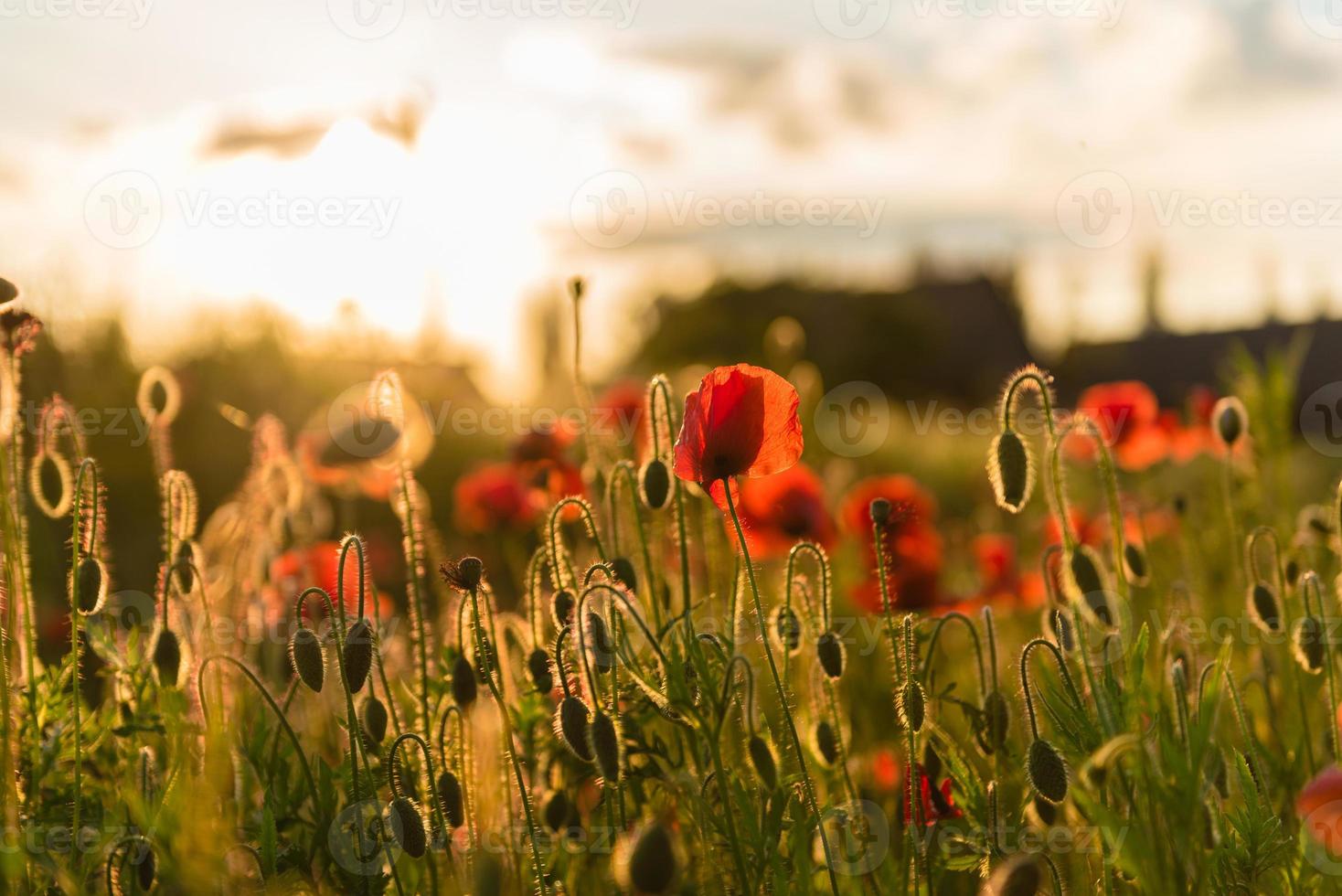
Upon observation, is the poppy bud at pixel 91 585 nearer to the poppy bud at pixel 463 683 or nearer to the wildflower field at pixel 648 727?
the wildflower field at pixel 648 727

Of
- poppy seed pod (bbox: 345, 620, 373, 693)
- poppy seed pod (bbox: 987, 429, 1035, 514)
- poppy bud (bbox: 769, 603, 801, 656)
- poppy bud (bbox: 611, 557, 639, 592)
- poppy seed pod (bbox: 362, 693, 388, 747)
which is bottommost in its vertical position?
poppy seed pod (bbox: 362, 693, 388, 747)

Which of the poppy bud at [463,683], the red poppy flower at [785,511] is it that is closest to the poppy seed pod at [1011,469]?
the poppy bud at [463,683]

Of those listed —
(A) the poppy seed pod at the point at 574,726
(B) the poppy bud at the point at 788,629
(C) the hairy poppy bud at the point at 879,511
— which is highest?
(C) the hairy poppy bud at the point at 879,511

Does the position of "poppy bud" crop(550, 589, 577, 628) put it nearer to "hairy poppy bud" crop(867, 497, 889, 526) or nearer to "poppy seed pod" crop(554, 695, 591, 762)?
"poppy seed pod" crop(554, 695, 591, 762)

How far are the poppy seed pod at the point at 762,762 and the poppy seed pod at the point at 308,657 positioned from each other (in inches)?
25.5

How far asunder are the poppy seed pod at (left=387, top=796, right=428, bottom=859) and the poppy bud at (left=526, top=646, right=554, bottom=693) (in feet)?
1.27

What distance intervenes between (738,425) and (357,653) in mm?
650

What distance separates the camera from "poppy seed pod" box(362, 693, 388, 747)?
1.92 meters

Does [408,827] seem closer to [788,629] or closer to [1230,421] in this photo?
[788,629]

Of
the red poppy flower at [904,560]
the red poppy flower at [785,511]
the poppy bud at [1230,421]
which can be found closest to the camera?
the poppy bud at [1230,421]

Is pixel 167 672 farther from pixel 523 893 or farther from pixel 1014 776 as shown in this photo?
pixel 1014 776

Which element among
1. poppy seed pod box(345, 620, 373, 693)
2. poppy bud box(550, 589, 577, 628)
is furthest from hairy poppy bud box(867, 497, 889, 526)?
poppy seed pod box(345, 620, 373, 693)

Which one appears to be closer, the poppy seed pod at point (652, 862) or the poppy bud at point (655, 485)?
the poppy seed pod at point (652, 862)

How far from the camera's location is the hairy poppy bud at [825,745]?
6.66 ft
